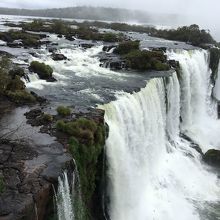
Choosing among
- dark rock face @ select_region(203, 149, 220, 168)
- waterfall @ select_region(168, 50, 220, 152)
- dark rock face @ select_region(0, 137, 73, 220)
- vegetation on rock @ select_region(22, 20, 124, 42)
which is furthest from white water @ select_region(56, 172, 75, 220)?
vegetation on rock @ select_region(22, 20, 124, 42)

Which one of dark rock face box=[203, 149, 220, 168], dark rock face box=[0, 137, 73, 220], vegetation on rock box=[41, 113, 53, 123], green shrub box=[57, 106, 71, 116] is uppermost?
green shrub box=[57, 106, 71, 116]

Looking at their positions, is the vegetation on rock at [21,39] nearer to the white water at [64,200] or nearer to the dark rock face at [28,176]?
the dark rock face at [28,176]

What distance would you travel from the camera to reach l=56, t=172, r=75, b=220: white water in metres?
14.6

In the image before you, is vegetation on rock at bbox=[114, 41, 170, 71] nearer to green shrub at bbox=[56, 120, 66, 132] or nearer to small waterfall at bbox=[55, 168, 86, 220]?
green shrub at bbox=[56, 120, 66, 132]

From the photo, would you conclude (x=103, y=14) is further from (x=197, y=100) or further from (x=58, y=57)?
(x=58, y=57)

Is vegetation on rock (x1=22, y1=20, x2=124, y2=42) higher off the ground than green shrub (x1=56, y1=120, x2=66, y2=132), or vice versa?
vegetation on rock (x1=22, y1=20, x2=124, y2=42)

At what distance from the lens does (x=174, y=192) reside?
25250 mm

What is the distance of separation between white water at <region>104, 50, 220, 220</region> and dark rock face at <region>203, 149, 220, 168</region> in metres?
0.58

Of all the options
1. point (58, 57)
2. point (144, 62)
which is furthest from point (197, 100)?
point (58, 57)

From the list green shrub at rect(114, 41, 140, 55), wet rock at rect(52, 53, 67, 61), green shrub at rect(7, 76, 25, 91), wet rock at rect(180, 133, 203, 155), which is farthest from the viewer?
green shrub at rect(114, 41, 140, 55)

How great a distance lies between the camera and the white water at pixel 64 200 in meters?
14.6

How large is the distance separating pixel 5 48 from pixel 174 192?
21345 millimetres

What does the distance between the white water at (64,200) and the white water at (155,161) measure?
4913mm

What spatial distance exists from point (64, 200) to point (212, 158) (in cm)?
1776
